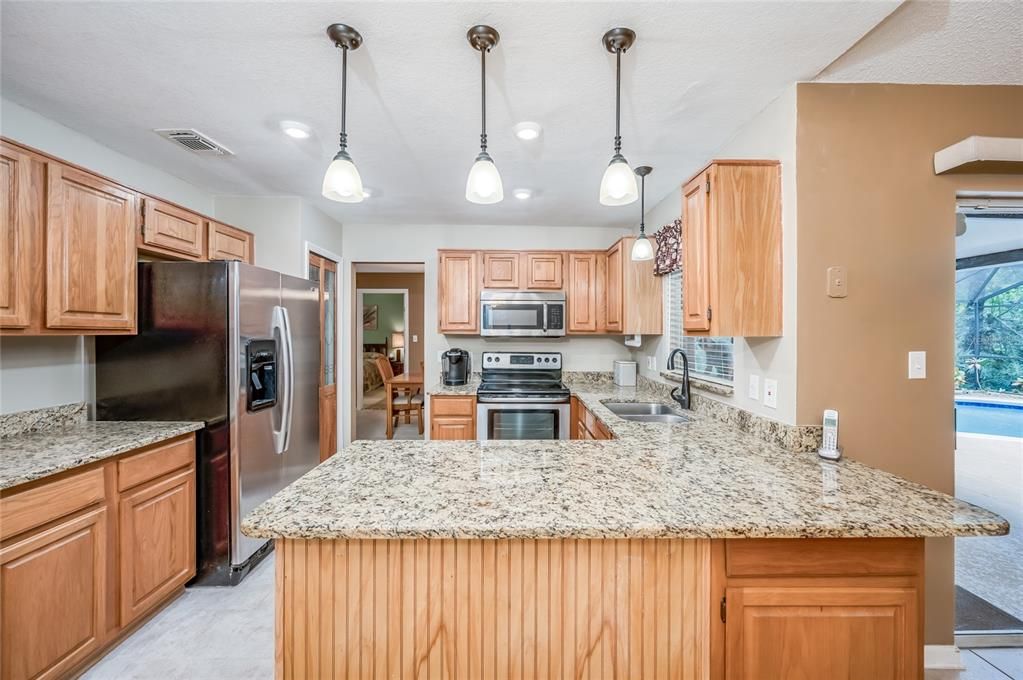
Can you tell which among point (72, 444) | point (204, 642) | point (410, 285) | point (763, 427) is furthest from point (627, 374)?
point (410, 285)

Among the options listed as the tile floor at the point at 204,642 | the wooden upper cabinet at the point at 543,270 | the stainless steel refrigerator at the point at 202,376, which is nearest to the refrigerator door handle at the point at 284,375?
the stainless steel refrigerator at the point at 202,376

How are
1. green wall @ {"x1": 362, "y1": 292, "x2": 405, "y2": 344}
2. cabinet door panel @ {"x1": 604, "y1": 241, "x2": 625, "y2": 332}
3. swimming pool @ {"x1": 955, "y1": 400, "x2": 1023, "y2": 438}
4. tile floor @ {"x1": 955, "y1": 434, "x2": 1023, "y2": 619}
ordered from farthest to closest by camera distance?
green wall @ {"x1": 362, "y1": 292, "x2": 405, "y2": 344} → swimming pool @ {"x1": 955, "y1": 400, "x2": 1023, "y2": 438} → cabinet door panel @ {"x1": 604, "y1": 241, "x2": 625, "y2": 332} → tile floor @ {"x1": 955, "y1": 434, "x2": 1023, "y2": 619}

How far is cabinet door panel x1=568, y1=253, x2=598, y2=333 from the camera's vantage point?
3.91m

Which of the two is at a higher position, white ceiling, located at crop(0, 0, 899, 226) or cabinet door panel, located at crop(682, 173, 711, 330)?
white ceiling, located at crop(0, 0, 899, 226)

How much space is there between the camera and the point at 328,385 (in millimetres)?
3816

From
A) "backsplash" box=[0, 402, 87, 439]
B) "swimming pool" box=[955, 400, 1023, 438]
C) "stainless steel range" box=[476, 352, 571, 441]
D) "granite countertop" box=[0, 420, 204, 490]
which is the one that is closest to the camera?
"granite countertop" box=[0, 420, 204, 490]

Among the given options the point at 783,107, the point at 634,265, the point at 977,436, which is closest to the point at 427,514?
the point at 783,107

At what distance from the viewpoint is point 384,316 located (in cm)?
923

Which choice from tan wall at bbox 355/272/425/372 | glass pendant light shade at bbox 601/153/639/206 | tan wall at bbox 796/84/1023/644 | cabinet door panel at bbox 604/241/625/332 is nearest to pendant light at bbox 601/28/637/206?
glass pendant light shade at bbox 601/153/639/206

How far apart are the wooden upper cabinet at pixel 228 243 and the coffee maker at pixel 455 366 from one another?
5.70 feet

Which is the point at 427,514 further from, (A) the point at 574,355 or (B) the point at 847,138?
(A) the point at 574,355

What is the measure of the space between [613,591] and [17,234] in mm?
2531

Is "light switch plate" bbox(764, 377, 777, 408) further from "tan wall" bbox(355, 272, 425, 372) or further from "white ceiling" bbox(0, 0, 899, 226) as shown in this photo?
"tan wall" bbox(355, 272, 425, 372)

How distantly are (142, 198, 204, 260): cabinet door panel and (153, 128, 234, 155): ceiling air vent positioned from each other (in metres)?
0.35
